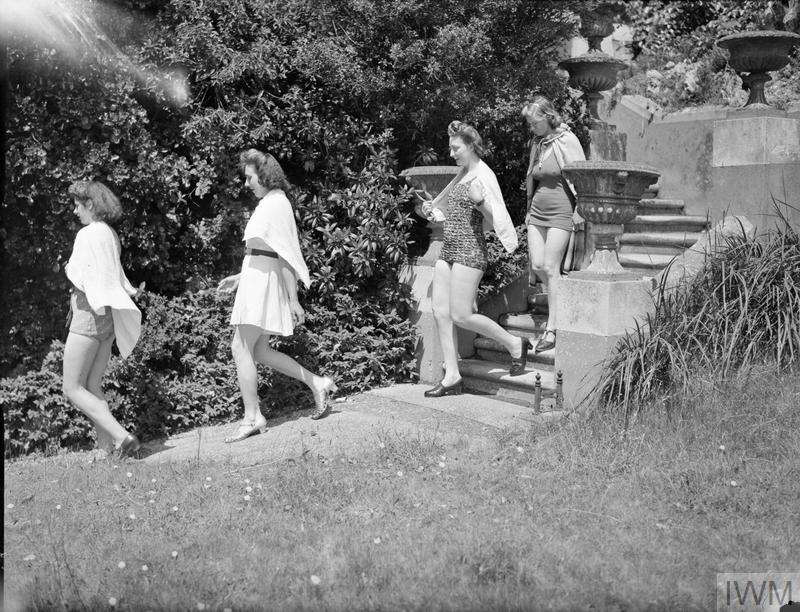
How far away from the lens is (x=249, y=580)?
165 inches

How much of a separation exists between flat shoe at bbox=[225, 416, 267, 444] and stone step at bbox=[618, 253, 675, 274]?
3.57 metres

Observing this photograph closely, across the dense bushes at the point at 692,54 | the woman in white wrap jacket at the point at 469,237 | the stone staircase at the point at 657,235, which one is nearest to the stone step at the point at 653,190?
the stone staircase at the point at 657,235

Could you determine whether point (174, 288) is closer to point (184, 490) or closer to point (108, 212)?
point (108, 212)

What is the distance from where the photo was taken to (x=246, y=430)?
6805 millimetres

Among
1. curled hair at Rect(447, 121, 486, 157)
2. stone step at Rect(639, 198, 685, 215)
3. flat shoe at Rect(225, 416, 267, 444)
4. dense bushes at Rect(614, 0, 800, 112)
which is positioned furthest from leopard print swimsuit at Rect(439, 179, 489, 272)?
dense bushes at Rect(614, 0, 800, 112)

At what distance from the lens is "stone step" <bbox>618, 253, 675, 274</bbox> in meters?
8.07

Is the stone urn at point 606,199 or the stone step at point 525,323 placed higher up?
the stone urn at point 606,199

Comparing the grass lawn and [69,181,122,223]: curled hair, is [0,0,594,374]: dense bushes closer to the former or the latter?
[69,181,122,223]: curled hair

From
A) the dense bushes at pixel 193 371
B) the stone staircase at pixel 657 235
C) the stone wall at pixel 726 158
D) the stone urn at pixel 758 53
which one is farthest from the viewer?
the stone staircase at pixel 657 235

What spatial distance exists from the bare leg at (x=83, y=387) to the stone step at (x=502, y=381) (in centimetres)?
292

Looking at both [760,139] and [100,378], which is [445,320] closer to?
[100,378]

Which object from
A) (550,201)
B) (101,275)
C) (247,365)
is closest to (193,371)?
(247,365)

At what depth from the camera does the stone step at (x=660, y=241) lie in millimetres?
8320

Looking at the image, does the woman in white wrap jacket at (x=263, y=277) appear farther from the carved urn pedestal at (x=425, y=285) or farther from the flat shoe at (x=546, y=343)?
the flat shoe at (x=546, y=343)
